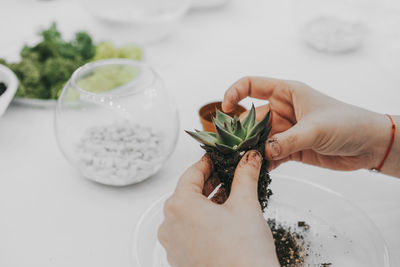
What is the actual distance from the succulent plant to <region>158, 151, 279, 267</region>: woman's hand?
64 mm

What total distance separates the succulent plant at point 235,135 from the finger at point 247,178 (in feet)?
0.10

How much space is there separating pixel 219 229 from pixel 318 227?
406 mm

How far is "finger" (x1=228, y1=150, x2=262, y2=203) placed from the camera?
73cm

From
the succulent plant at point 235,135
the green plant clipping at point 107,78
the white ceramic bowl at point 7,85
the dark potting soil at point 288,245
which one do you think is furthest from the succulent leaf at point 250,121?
the white ceramic bowl at point 7,85

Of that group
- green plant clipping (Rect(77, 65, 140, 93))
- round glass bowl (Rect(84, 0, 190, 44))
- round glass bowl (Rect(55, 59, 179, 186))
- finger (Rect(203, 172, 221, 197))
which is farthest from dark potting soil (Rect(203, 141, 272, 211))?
round glass bowl (Rect(84, 0, 190, 44))

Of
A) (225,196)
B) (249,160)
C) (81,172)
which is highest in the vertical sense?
(249,160)

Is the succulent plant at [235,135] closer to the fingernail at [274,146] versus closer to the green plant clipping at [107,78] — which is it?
the fingernail at [274,146]

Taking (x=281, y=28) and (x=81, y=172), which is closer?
(x=81, y=172)

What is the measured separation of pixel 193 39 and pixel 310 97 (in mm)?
1029

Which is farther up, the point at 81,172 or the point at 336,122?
the point at 336,122

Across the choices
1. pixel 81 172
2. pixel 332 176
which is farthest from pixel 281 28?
pixel 81 172

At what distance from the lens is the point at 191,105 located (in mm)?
1446

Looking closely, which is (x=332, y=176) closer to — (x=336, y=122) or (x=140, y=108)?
(x=336, y=122)

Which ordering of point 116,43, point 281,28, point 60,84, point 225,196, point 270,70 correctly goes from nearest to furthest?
point 225,196, point 60,84, point 270,70, point 116,43, point 281,28
